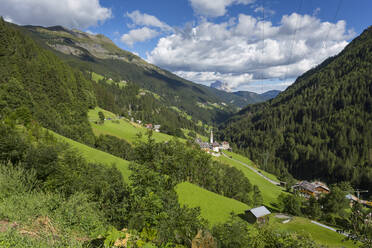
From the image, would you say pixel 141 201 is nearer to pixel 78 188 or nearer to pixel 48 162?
pixel 78 188

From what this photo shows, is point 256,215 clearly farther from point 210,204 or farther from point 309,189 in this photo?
point 309,189

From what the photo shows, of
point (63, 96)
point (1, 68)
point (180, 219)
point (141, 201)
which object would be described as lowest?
point (180, 219)

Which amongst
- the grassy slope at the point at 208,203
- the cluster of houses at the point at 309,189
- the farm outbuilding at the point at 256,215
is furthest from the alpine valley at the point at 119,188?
the cluster of houses at the point at 309,189

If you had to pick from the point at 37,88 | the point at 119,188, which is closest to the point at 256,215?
Answer: the point at 119,188

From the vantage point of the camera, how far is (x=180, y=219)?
21641mm

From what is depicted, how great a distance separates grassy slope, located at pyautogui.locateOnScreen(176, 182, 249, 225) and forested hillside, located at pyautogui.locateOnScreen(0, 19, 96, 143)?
4051 cm

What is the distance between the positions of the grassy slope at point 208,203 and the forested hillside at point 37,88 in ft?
133

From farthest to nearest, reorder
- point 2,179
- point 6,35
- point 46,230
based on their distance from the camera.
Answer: point 6,35 → point 2,179 → point 46,230

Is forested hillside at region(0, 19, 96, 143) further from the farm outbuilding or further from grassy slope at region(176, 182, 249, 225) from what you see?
the farm outbuilding

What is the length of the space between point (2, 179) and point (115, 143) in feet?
203

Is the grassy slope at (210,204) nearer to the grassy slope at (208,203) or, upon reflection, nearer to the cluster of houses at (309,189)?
the grassy slope at (208,203)

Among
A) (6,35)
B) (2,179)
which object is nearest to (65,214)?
(2,179)

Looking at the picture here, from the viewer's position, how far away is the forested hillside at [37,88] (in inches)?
2201

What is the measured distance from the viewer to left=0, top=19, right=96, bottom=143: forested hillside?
55.9m
